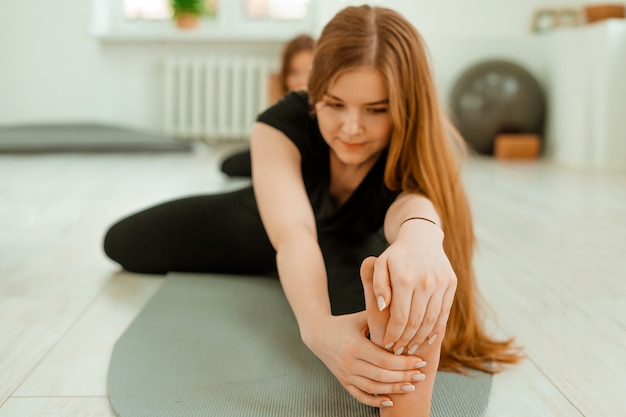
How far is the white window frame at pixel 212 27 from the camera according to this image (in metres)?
4.92

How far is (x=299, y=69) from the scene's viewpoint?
3.07 m

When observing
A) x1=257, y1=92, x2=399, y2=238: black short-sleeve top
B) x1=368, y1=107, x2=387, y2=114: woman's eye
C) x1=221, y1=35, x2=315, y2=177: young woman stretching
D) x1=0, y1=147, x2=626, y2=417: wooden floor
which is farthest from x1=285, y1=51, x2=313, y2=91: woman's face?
x1=368, y1=107, x2=387, y2=114: woman's eye

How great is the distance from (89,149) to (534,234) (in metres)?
2.84

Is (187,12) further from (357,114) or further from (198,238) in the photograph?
(357,114)

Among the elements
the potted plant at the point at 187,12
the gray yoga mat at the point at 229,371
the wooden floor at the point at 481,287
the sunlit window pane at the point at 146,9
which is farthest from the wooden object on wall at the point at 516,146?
the gray yoga mat at the point at 229,371

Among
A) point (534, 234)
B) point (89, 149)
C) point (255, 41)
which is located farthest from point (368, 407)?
point (255, 41)

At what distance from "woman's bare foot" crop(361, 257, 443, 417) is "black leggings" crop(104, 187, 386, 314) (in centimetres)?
66

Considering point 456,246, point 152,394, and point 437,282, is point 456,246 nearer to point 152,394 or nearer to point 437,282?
point 437,282

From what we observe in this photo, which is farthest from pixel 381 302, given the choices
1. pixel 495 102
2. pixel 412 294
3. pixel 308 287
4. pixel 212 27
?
pixel 212 27

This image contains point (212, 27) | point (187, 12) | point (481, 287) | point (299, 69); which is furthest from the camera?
point (212, 27)

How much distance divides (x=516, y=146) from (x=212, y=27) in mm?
2247

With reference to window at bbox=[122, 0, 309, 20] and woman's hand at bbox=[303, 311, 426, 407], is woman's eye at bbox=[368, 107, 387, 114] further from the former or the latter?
window at bbox=[122, 0, 309, 20]

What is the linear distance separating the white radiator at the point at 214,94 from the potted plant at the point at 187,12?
0.78 feet

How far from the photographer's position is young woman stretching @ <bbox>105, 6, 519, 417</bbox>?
2.88ft
